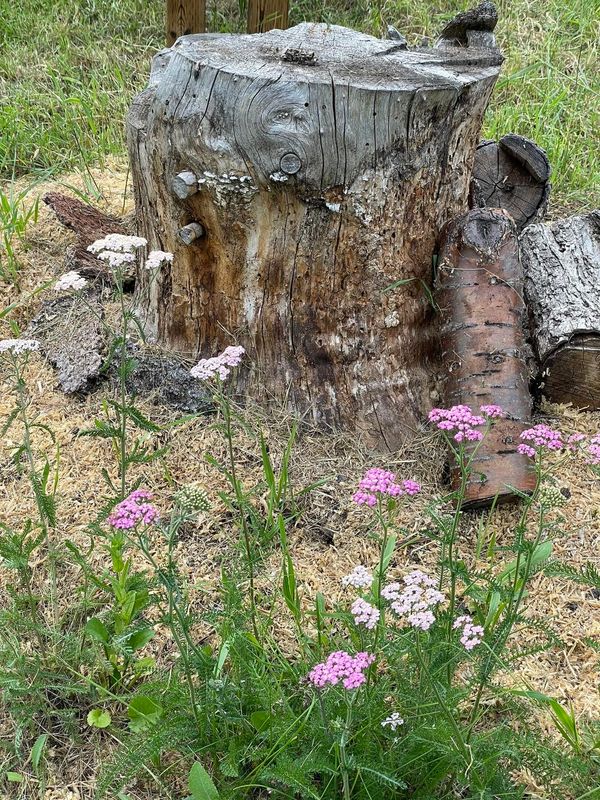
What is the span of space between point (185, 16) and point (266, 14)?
52cm

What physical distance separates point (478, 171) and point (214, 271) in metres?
1.45

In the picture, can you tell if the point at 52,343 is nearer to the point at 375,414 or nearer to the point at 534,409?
the point at 375,414

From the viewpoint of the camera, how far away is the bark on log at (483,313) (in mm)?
2895

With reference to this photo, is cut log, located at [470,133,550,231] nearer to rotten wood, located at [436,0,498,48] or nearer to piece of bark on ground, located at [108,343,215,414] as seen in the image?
rotten wood, located at [436,0,498,48]

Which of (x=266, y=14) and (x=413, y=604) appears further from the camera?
(x=266, y=14)

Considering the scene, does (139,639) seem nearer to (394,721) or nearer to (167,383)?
(394,721)

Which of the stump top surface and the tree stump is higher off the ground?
the stump top surface

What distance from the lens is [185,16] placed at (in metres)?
5.29

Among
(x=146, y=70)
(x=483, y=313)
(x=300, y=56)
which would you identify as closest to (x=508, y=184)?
(x=483, y=313)

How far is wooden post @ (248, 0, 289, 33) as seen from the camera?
5.37m

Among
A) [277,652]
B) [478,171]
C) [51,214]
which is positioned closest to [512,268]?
[478,171]

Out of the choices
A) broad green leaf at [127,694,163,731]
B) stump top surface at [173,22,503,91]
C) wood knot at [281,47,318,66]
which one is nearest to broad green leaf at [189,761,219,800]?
broad green leaf at [127,694,163,731]

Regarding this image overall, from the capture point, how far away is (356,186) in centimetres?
275

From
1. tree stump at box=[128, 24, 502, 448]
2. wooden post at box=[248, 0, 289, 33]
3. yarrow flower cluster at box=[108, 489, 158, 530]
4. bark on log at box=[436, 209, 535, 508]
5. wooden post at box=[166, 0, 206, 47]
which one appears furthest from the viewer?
wooden post at box=[248, 0, 289, 33]
